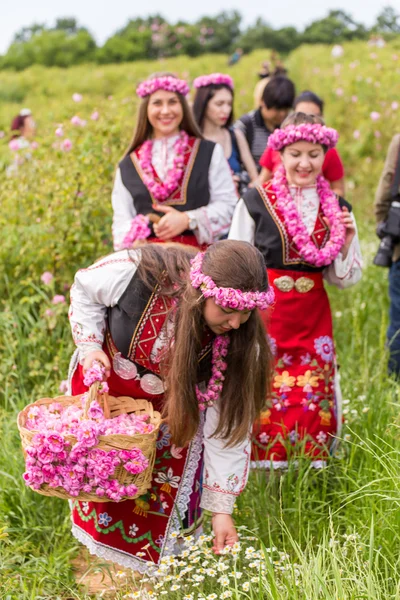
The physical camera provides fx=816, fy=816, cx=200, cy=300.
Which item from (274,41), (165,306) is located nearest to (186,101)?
(165,306)

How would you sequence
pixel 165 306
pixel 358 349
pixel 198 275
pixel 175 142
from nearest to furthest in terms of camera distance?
pixel 198 275 < pixel 165 306 < pixel 175 142 < pixel 358 349

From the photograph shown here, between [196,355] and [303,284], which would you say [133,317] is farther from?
[303,284]

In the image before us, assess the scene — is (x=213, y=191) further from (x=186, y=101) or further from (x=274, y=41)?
(x=274, y=41)

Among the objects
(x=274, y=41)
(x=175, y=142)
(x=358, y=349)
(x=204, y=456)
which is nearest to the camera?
(x=204, y=456)

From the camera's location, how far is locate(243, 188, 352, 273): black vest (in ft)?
11.6

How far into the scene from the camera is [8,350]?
4629mm

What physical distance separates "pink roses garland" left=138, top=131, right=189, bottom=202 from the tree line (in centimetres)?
2256

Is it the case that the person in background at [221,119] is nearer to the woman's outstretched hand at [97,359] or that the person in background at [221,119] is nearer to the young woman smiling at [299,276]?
the young woman smiling at [299,276]

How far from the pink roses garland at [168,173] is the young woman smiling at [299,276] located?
2.37 feet

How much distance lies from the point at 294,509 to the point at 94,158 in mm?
2883

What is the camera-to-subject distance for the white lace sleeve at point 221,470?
2818mm

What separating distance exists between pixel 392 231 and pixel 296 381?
1578 mm

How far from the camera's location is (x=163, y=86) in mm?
4324

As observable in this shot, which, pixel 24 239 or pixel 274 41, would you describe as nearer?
pixel 24 239
